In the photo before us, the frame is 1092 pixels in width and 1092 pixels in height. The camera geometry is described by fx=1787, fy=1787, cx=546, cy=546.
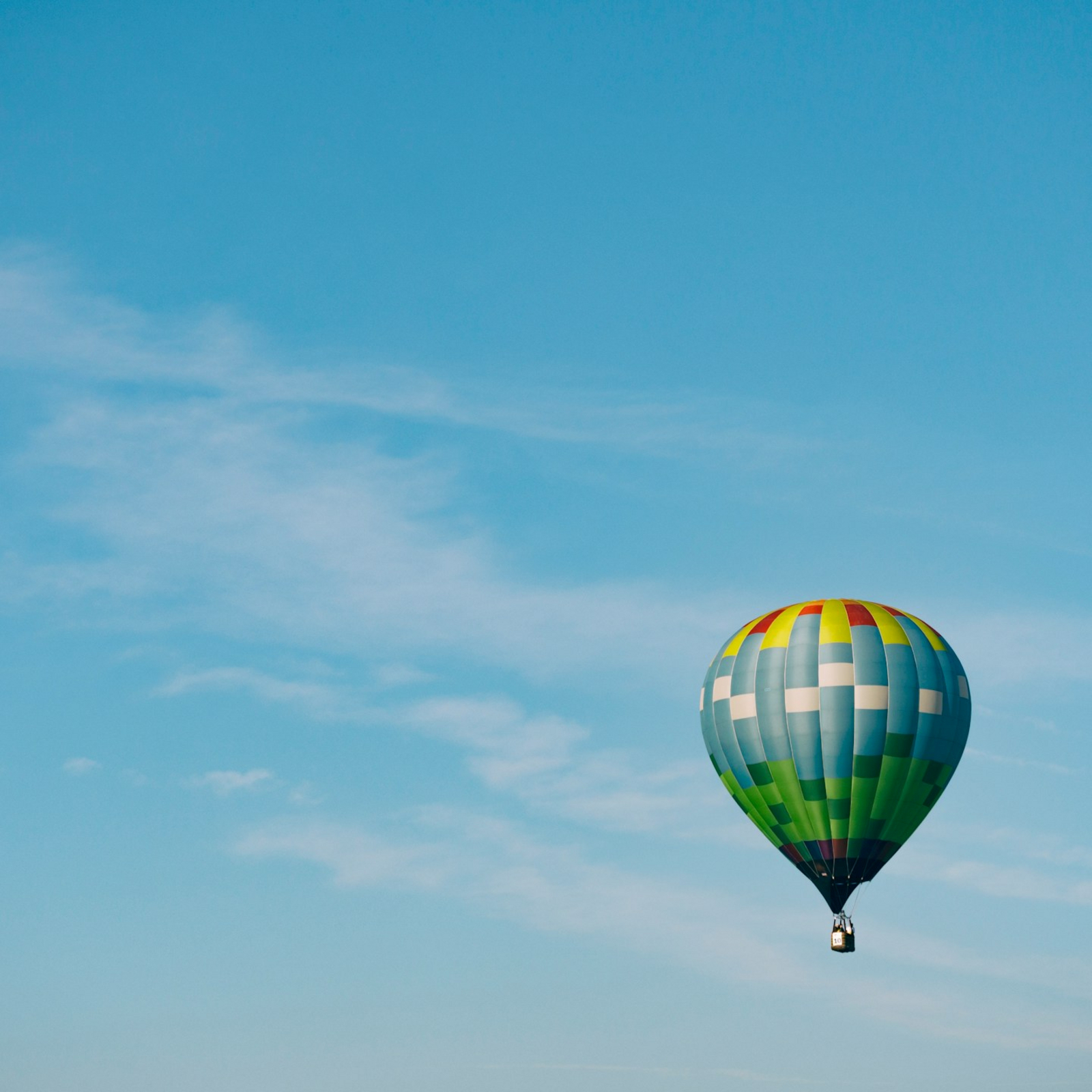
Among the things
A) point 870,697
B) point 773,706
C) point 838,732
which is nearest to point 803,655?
point 773,706

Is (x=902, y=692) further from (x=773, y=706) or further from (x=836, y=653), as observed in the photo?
(x=773, y=706)

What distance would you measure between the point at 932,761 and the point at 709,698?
7921 mm

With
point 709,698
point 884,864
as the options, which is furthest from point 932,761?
point 709,698

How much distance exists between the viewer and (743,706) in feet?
200

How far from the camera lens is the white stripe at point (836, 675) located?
59.7m

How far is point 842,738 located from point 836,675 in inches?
83.5

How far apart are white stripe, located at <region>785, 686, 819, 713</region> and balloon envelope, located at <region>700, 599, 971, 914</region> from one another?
0.12 feet

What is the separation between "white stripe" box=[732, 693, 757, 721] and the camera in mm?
60719

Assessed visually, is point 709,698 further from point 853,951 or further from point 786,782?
point 853,951

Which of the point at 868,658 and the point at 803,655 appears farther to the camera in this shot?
the point at 803,655

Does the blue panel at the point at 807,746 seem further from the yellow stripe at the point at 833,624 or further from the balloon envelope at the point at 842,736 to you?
the yellow stripe at the point at 833,624

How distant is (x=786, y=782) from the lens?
60.0 metres

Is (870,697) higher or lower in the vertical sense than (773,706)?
higher

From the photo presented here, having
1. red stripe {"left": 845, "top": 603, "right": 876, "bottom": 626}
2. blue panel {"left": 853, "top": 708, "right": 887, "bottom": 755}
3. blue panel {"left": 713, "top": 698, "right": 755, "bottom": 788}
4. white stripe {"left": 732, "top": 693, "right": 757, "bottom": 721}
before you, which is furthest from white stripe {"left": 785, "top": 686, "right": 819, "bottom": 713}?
red stripe {"left": 845, "top": 603, "right": 876, "bottom": 626}
